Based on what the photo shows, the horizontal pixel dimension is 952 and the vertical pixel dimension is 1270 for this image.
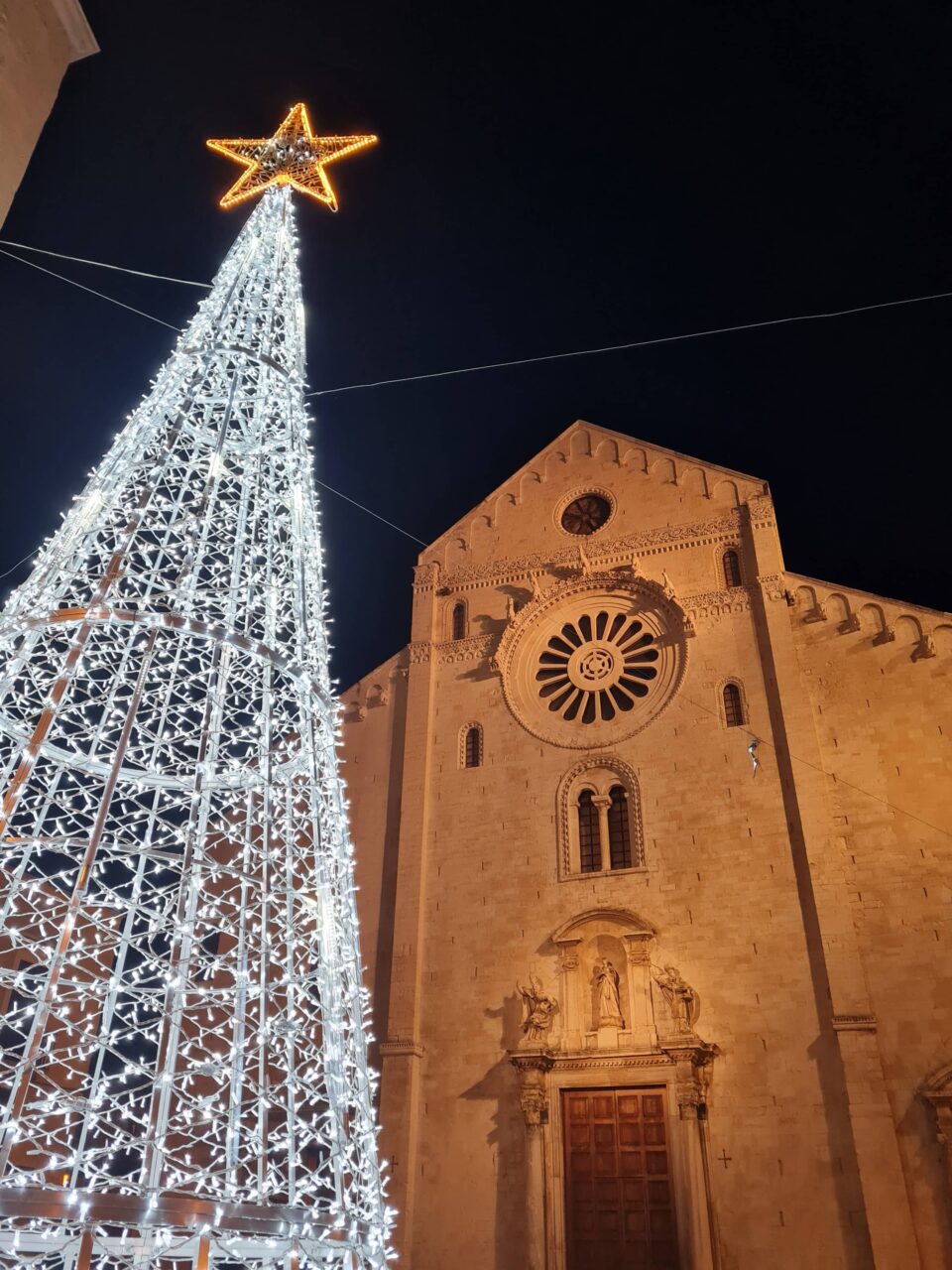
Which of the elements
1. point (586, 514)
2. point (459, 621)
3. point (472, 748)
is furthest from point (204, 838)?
point (586, 514)

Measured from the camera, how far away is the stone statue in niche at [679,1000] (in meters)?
13.4

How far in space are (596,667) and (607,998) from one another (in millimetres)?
6022

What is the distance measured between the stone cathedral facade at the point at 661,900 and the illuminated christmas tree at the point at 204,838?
9.13 meters

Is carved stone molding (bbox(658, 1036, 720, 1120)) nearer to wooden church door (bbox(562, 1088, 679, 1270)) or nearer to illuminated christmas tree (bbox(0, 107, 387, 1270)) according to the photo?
wooden church door (bbox(562, 1088, 679, 1270))

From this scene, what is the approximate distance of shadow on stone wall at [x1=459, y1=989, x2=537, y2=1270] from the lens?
13.2 meters

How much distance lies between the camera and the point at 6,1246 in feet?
14.1

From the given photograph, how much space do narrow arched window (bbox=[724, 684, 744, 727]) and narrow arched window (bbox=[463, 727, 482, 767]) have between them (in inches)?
185

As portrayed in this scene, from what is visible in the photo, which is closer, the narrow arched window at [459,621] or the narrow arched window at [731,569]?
the narrow arched window at [731,569]

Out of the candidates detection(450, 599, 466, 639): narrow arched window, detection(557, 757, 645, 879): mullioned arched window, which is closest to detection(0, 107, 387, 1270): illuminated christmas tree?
detection(557, 757, 645, 879): mullioned arched window

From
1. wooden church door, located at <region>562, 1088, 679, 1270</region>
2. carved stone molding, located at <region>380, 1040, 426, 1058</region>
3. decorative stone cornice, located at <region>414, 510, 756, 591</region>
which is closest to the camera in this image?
wooden church door, located at <region>562, 1088, 679, 1270</region>

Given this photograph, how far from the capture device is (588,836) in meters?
15.9

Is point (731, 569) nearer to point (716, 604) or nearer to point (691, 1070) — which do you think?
point (716, 604)

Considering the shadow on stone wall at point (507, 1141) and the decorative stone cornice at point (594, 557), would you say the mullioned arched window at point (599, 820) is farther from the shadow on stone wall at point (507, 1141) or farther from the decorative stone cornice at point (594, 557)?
the decorative stone cornice at point (594, 557)

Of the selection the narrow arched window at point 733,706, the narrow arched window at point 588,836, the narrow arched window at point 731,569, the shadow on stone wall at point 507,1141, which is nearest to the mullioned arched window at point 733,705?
the narrow arched window at point 733,706
